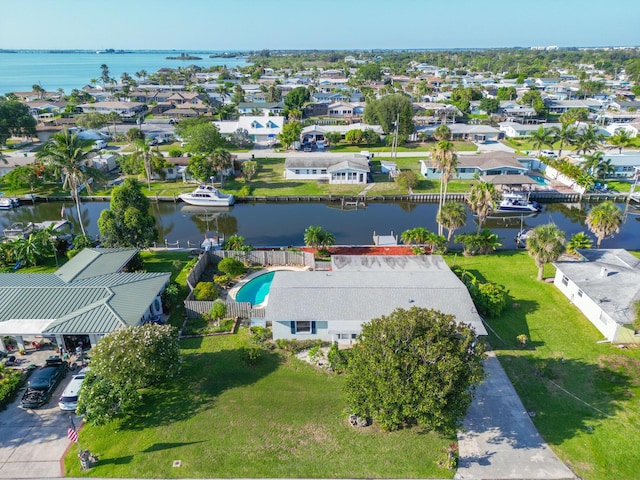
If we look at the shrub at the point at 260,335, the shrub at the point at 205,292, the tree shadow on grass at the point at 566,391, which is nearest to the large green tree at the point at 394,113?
the shrub at the point at 205,292

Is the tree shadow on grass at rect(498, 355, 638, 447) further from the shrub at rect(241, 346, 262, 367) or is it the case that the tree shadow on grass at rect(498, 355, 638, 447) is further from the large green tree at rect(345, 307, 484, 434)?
the shrub at rect(241, 346, 262, 367)

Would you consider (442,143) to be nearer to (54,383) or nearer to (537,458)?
(537,458)

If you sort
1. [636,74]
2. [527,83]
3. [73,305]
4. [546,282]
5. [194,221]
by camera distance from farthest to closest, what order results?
1. [636,74]
2. [527,83]
3. [194,221]
4. [546,282]
5. [73,305]

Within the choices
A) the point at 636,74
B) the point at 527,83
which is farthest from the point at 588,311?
the point at 636,74

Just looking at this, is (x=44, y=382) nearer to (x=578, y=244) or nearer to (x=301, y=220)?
(x=301, y=220)

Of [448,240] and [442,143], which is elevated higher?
[442,143]

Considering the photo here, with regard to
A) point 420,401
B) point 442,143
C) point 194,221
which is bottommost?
point 194,221
